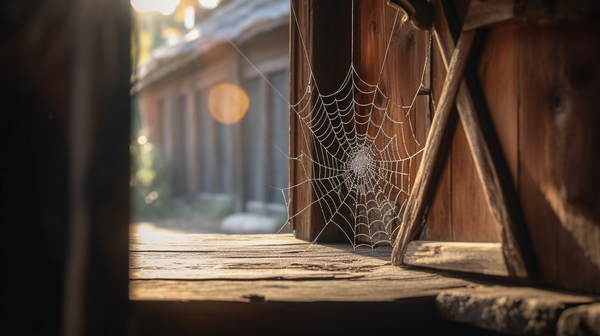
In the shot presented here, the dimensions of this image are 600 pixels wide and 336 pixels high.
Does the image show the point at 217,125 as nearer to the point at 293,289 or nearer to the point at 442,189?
the point at 442,189

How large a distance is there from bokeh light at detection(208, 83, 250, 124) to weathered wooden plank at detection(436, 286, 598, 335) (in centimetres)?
702

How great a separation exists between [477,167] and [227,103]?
742 centimetres

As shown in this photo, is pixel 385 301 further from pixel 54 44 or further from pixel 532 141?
pixel 54 44

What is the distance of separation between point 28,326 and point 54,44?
991 mm

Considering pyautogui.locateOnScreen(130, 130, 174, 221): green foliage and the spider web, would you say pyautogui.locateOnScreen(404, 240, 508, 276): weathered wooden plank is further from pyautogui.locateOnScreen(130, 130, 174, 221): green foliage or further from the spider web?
pyautogui.locateOnScreen(130, 130, 174, 221): green foliage

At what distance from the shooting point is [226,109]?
912cm

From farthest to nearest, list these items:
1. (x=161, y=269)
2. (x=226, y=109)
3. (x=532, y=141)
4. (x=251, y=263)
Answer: (x=226, y=109) < (x=251, y=263) < (x=161, y=269) < (x=532, y=141)

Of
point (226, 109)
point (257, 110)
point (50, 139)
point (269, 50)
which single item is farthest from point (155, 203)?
point (50, 139)

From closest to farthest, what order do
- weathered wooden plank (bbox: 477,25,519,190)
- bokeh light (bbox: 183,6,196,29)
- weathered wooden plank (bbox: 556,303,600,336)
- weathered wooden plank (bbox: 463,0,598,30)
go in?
weathered wooden plank (bbox: 556,303,600,336)
weathered wooden plank (bbox: 463,0,598,30)
weathered wooden plank (bbox: 477,25,519,190)
bokeh light (bbox: 183,6,196,29)

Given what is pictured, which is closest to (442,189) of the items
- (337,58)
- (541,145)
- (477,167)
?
(477,167)

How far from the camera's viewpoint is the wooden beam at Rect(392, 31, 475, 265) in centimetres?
213

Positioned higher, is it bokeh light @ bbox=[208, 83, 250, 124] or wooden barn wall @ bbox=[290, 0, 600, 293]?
bokeh light @ bbox=[208, 83, 250, 124]

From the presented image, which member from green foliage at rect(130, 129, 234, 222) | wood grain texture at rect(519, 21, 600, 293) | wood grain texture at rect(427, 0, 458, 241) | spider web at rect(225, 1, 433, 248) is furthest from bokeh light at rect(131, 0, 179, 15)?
green foliage at rect(130, 129, 234, 222)

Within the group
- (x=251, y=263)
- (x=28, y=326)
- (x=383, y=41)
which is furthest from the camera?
(x=383, y=41)
